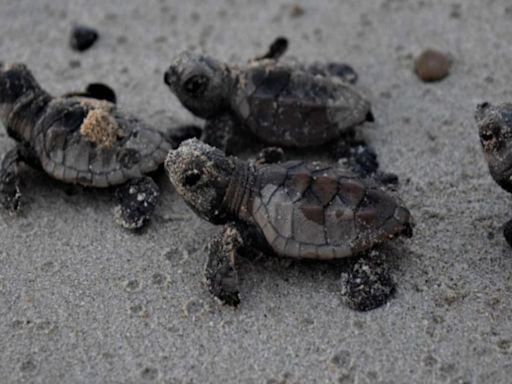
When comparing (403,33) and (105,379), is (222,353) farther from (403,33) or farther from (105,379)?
(403,33)

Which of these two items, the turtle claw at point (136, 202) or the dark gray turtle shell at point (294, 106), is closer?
the turtle claw at point (136, 202)

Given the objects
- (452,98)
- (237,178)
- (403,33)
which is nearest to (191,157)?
(237,178)

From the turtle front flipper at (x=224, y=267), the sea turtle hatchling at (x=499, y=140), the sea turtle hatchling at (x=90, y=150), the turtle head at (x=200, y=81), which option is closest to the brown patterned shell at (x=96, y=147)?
the sea turtle hatchling at (x=90, y=150)

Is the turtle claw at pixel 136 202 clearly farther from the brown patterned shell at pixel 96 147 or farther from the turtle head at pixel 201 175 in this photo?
the turtle head at pixel 201 175

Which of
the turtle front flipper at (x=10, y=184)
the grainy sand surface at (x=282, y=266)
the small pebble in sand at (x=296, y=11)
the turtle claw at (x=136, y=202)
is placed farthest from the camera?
the small pebble in sand at (x=296, y=11)

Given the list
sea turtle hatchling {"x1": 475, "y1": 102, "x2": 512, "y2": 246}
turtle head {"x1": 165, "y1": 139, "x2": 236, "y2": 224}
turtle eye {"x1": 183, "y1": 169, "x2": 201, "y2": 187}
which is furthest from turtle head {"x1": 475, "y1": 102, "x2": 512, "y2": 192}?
turtle eye {"x1": 183, "y1": 169, "x2": 201, "y2": 187}

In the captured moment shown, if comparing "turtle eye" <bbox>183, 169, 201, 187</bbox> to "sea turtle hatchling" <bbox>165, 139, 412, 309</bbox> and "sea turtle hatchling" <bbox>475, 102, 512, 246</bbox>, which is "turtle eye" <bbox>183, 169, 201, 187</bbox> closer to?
"sea turtle hatchling" <bbox>165, 139, 412, 309</bbox>

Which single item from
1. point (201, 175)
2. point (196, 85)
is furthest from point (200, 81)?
point (201, 175)
